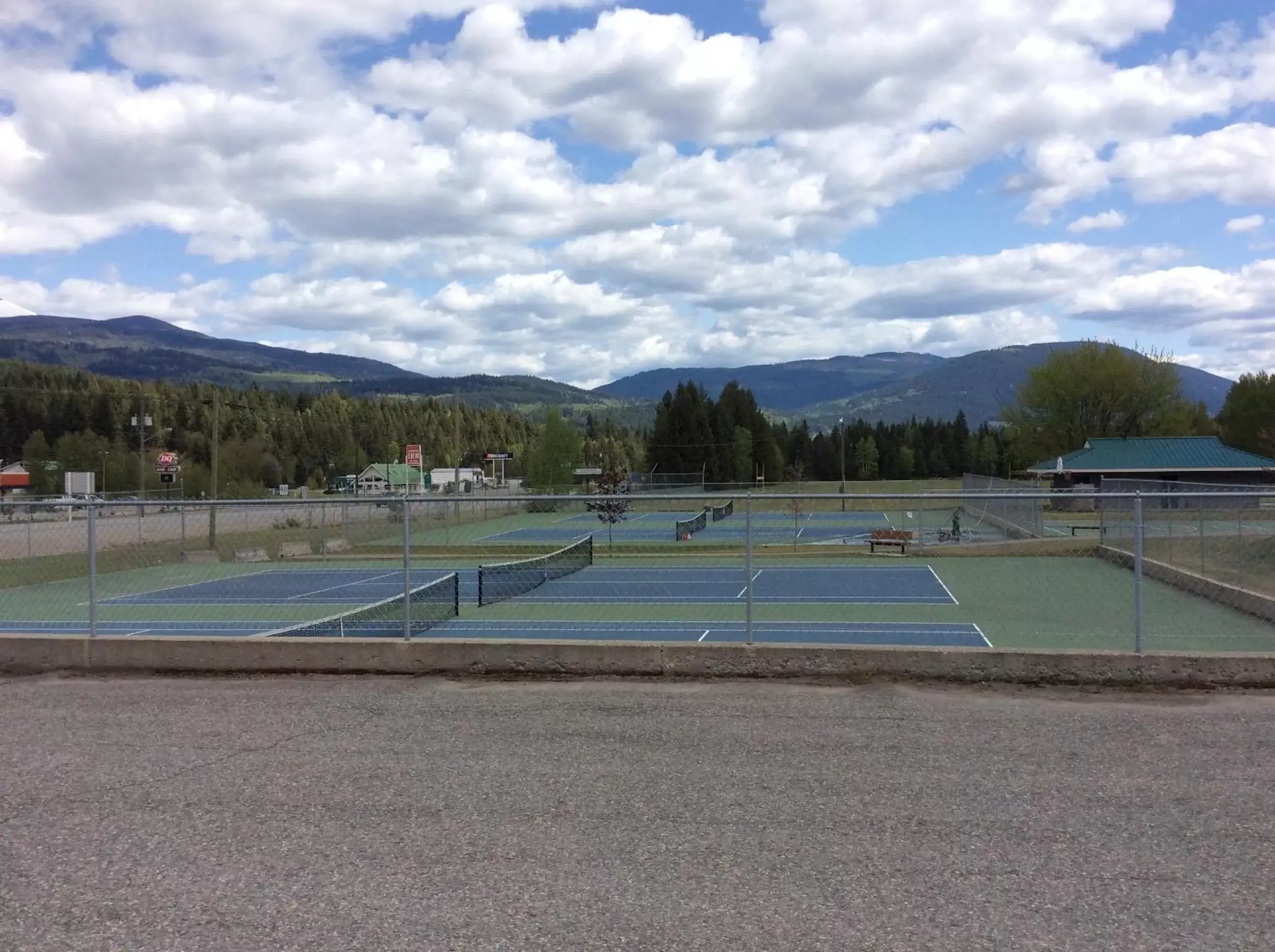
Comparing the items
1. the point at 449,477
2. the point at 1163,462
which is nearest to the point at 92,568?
the point at 1163,462

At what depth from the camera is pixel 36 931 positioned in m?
4.64

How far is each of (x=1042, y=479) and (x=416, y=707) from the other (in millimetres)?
91232

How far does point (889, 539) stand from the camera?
4259 cm

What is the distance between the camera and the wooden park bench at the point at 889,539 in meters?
39.7

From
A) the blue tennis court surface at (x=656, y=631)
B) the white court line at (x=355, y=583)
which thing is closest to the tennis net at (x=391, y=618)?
the blue tennis court surface at (x=656, y=631)

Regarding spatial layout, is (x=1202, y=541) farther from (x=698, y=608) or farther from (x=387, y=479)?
(x=387, y=479)

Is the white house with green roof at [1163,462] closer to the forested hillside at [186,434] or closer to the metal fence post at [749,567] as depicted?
the forested hillside at [186,434]

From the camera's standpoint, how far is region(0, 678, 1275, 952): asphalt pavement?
469 cm

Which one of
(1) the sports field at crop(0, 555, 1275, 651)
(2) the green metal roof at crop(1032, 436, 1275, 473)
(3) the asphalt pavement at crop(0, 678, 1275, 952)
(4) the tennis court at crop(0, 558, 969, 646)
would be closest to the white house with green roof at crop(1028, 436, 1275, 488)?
(2) the green metal roof at crop(1032, 436, 1275, 473)

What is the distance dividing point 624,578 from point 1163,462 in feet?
260

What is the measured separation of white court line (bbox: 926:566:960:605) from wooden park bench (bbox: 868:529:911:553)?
1.15 meters

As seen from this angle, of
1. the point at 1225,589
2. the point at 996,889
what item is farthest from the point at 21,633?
the point at 1225,589

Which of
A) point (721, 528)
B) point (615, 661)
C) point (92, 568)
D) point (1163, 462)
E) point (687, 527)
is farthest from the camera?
point (1163, 462)

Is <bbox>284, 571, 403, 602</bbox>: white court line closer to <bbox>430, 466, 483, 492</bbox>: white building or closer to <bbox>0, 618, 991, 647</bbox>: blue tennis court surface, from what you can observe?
<bbox>0, 618, 991, 647</bbox>: blue tennis court surface
